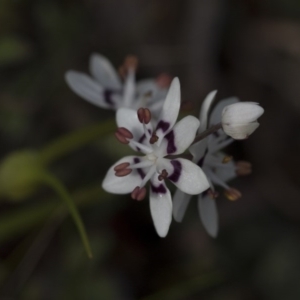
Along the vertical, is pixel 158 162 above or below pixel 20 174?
above

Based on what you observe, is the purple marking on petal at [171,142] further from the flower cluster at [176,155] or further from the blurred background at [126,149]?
the blurred background at [126,149]

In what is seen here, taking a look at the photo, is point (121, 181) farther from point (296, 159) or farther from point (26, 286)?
point (296, 159)

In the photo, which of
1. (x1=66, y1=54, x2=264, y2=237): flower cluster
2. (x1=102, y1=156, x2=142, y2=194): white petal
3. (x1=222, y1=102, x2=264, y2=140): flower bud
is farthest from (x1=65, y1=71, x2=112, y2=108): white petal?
(x1=222, y1=102, x2=264, y2=140): flower bud

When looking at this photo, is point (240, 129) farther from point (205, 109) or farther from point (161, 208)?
point (161, 208)

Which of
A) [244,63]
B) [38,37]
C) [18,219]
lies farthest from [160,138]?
[244,63]

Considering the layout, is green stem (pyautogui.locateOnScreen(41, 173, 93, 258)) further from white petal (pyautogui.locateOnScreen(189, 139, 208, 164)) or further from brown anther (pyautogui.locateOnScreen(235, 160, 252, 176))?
brown anther (pyautogui.locateOnScreen(235, 160, 252, 176))

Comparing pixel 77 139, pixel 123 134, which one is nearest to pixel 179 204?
pixel 123 134
